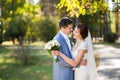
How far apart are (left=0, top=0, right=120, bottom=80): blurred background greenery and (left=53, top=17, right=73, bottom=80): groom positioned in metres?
4.71

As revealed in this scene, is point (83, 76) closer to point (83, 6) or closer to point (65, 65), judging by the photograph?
point (65, 65)

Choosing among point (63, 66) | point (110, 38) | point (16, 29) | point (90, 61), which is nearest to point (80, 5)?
point (90, 61)

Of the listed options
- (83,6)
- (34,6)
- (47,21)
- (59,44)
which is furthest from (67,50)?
(34,6)

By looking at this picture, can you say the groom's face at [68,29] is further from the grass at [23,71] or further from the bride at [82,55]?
the grass at [23,71]

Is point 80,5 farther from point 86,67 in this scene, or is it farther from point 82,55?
point 82,55

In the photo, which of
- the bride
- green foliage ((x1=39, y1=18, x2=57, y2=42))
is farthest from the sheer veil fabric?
green foliage ((x1=39, y1=18, x2=57, y2=42))

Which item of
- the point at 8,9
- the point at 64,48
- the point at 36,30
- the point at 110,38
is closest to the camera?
the point at 64,48

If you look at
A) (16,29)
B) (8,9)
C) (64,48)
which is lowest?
(16,29)

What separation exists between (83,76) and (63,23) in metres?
0.94

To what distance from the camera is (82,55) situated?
251 inches

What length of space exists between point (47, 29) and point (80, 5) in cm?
3427

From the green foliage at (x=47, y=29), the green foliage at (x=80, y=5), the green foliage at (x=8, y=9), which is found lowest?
the green foliage at (x=47, y=29)

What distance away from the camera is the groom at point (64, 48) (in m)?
6.45

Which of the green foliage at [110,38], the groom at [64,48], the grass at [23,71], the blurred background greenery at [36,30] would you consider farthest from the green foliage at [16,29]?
the groom at [64,48]
